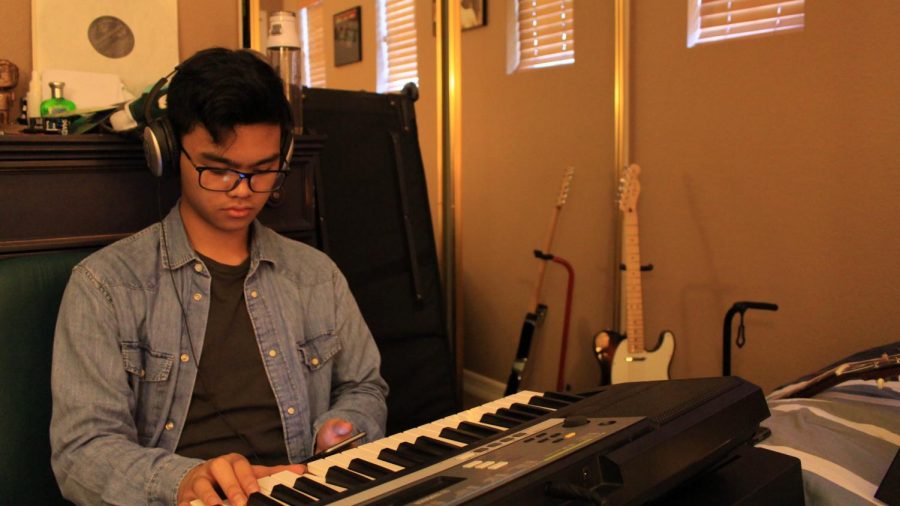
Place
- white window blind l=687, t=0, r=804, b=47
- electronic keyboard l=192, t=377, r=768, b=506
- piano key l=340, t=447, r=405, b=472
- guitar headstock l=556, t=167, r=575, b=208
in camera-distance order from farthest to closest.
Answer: guitar headstock l=556, t=167, r=575, b=208 → white window blind l=687, t=0, r=804, b=47 → piano key l=340, t=447, r=405, b=472 → electronic keyboard l=192, t=377, r=768, b=506

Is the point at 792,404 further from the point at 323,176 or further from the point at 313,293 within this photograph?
the point at 323,176

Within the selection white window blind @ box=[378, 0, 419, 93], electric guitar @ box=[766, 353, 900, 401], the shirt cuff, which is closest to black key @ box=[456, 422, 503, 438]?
the shirt cuff

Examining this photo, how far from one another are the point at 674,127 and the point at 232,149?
183 centimetres

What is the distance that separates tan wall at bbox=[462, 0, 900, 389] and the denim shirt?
4.85 ft

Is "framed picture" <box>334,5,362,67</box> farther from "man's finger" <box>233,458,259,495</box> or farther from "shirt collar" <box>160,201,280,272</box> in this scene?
"man's finger" <box>233,458,259,495</box>

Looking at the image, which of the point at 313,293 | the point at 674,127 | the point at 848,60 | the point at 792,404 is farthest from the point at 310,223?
the point at 848,60

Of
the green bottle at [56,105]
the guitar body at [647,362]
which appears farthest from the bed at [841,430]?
the green bottle at [56,105]

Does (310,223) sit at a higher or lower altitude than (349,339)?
higher

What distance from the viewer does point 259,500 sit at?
0.74 metres

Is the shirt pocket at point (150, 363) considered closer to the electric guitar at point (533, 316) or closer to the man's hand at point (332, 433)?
the man's hand at point (332, 433)

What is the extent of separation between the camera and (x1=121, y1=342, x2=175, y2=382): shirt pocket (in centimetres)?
120

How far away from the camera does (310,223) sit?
1850 millimetres

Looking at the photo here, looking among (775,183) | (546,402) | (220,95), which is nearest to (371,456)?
(546,402)

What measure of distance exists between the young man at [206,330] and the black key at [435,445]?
0.39 meters
